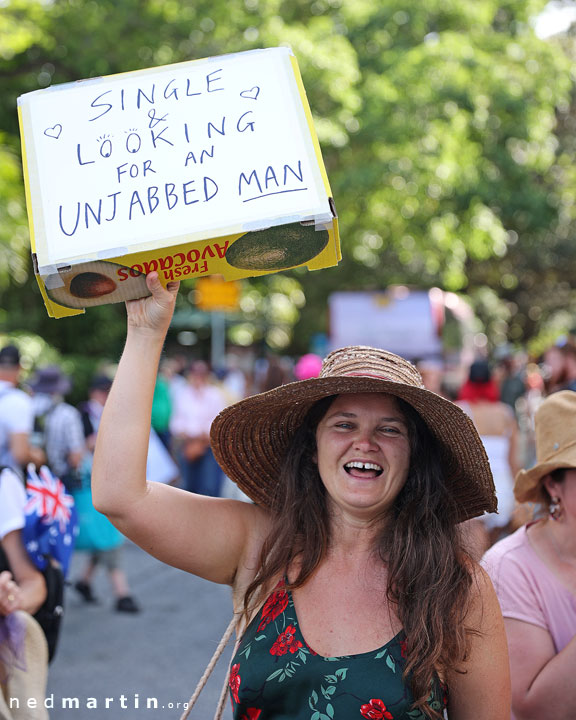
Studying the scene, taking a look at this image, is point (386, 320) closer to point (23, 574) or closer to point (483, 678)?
point (23, 574)

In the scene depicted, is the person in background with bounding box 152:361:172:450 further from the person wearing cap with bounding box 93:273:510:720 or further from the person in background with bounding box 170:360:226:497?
the person wearing cap with bounding box 93:273:510:720

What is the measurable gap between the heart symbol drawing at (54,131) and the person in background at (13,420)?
13.5 feet

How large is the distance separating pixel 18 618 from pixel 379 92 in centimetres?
1351

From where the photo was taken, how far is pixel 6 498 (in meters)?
3.24

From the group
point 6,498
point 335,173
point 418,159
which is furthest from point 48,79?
point 6,498

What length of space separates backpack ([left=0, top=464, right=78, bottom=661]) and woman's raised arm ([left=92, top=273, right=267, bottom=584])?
118 cm

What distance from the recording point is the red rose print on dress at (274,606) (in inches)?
87.9

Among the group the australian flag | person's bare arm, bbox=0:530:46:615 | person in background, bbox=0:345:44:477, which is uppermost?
person in background, bbox=0:345:44:477

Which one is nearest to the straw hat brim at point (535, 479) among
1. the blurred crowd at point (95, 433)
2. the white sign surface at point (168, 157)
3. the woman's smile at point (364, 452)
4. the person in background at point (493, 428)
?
the woman's smile at point (364, 452)

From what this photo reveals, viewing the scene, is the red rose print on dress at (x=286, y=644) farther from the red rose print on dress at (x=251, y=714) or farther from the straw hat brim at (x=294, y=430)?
the straw hat brim at (x=294, y=430)

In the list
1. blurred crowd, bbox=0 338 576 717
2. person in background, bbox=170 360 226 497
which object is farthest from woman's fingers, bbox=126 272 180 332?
person in background, bbox=170 360 226 497

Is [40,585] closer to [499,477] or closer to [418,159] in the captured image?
[499,477]

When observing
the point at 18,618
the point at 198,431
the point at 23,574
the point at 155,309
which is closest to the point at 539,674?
the point at 155,309

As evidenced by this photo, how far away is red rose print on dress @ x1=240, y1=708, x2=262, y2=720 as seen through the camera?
7.07 ft
